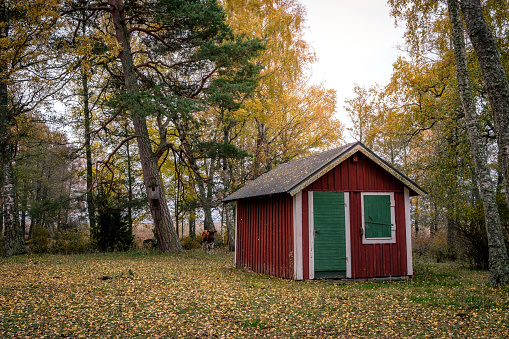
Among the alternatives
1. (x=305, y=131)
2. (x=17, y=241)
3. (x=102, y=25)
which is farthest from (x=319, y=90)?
A: (x=17, y=241)

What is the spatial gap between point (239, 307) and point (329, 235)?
4236 millimetres

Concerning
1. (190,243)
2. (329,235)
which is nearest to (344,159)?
(329,235)

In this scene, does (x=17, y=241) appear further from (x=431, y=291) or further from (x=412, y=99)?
(x=412, y=99)

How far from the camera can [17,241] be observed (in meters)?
15.7

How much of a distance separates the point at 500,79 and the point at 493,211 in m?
3.40

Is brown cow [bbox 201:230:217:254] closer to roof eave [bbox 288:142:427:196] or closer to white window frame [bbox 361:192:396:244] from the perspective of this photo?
A: white window frame [bbox 361:192:396:244]

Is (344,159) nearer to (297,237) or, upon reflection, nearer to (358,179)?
(358,179)

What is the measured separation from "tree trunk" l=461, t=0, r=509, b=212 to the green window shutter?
4819 mm

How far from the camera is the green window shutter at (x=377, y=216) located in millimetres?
10625

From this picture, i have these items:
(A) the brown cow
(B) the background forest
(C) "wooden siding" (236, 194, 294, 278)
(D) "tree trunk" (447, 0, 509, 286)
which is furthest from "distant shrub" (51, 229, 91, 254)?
(D) "tree trunk" (447, 0, 509, 286)

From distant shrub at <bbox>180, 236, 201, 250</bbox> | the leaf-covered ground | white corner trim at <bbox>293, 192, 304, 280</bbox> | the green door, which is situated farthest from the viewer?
distant shrub at <bbox>180, 236, 201, 250</bbox>

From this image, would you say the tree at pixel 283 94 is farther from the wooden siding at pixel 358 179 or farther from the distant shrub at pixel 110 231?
the wooden siding at pixel 358 179

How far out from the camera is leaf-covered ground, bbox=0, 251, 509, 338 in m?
5.34

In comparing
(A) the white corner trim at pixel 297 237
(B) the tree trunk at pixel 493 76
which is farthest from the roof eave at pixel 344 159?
(B) the tree trunk at pixel 493 76
